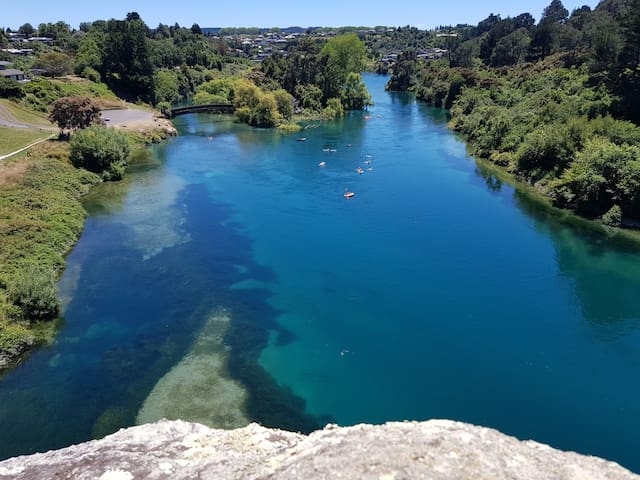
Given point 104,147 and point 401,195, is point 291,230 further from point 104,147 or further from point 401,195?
point 104,147

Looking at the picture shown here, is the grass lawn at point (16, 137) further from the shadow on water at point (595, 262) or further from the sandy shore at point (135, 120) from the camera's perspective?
the shadow on water at point (595, 262)

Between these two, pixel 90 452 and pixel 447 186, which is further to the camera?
pixel 447 186

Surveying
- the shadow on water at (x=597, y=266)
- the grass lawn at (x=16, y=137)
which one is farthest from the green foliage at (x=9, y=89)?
the shadow on water at (x=597, y=266)

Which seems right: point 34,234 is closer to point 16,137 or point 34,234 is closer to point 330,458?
point 16,137

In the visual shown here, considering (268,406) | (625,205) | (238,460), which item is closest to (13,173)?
(268,406)

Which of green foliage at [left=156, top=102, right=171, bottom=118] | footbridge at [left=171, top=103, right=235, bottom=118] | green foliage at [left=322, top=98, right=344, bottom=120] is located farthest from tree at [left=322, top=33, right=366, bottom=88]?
green foliage at [left=156, top=102, right=171, bottom=118]

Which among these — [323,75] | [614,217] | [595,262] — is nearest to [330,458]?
[595,262]
